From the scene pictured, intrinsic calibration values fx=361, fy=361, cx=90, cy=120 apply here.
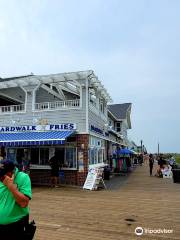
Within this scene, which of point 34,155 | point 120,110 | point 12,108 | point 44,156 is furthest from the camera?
point 120,110

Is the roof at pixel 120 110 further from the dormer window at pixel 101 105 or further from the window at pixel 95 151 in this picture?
the window at pixel 95 151

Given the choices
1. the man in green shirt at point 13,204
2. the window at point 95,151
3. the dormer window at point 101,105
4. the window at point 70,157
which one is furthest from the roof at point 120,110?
the man in green shirt at point 13,204

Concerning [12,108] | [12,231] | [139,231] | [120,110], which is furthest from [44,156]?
[120,110]

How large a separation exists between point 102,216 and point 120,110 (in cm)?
3501

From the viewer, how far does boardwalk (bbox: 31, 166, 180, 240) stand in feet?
22.8

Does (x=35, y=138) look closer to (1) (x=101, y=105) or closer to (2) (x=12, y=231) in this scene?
(1) (x=101, y=105)

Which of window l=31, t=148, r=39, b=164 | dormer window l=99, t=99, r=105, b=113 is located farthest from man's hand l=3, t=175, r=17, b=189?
dormer window l=99, t=99, r=105, b=113

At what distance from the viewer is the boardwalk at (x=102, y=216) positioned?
6944 millimetres

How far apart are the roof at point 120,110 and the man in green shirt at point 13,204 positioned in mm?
37206

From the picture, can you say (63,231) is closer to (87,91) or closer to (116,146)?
(87,91)

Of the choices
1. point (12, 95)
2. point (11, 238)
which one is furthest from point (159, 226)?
point (12, 95)

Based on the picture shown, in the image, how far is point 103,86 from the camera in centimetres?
2039

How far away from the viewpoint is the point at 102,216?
8766 millimetres

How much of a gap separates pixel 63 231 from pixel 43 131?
11.2 m
